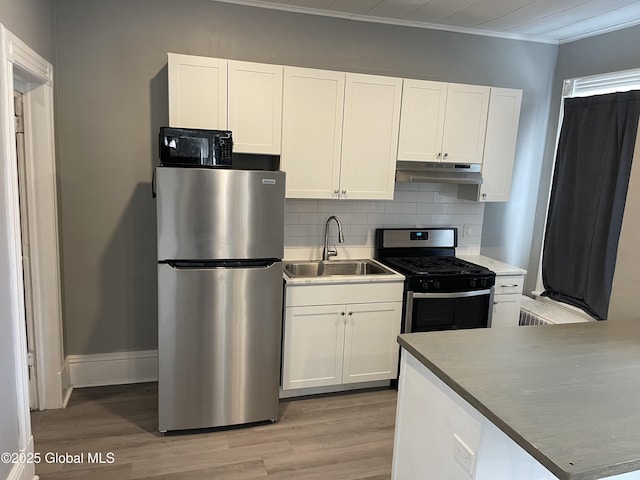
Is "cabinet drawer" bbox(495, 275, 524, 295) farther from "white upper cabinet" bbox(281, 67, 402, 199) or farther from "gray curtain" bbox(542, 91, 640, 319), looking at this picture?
"white upper cabinet" bbox(281, 67, 402, 199)

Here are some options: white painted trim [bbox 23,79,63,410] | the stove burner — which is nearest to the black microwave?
white painted trim [bbox 23,79,63,410]

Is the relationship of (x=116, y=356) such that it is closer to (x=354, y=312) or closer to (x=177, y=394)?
(x=177, y=394)

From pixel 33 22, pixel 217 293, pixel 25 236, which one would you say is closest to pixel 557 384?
pixel 217 293

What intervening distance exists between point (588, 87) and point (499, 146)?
A: 92cm

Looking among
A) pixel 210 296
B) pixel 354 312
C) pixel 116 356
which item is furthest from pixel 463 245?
pixel 116 356

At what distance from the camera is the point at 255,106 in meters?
2.98

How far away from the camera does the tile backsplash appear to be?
11.6ft

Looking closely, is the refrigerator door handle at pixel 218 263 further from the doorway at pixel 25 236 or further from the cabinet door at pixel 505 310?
the cabinet door at pixel 505 310

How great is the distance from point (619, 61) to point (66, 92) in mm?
3912

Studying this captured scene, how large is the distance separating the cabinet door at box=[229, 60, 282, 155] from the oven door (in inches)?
57.8

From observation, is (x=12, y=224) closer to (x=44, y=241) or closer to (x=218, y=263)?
(x=44, y=241)

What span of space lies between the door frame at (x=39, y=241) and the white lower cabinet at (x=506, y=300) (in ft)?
10.1

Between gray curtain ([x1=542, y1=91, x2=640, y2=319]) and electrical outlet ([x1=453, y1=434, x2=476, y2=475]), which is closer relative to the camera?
electrical outlet ([x1=453, y1=434, x2=476, y2=475])

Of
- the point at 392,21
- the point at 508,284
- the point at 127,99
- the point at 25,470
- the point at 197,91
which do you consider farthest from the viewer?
the point at 508,284
